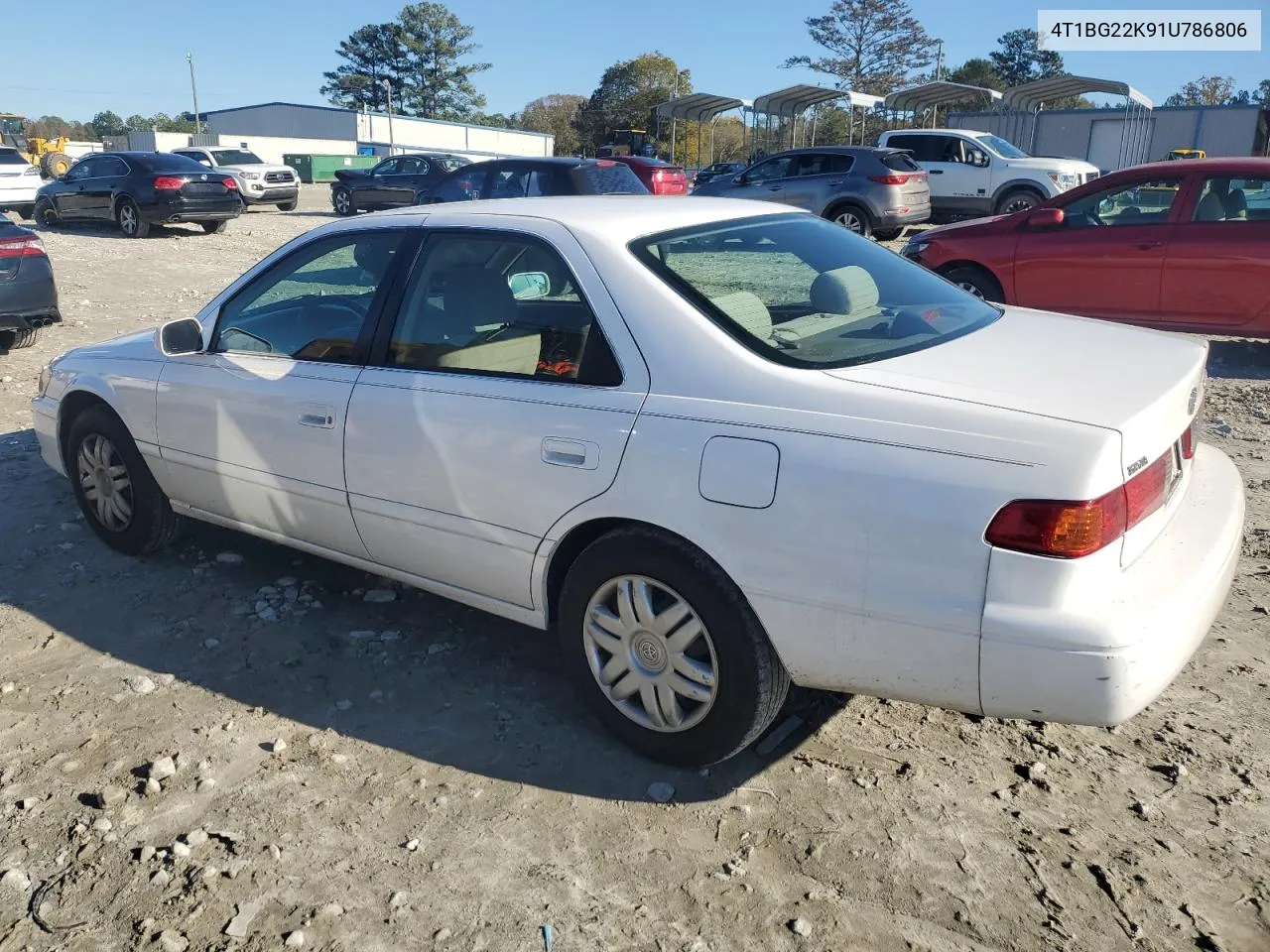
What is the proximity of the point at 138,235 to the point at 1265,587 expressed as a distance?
18.2m

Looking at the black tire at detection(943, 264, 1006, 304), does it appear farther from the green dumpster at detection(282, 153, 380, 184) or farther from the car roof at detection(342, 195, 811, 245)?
the green dumpster at detection(282, 153, 380, 184)

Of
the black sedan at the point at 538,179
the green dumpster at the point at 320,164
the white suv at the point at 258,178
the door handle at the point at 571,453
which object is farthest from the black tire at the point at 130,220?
the green dumpster at the point at 320,164

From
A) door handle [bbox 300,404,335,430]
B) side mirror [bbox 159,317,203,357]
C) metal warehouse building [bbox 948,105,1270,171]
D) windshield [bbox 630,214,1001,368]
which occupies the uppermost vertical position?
metal warehouse building [bbox 948,105,1270,171]

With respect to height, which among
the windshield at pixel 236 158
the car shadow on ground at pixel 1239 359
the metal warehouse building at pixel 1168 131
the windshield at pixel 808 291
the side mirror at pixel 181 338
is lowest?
the car shadow on ground at pixel 1239 359

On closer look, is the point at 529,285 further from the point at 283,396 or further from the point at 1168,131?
the point at 1168,131

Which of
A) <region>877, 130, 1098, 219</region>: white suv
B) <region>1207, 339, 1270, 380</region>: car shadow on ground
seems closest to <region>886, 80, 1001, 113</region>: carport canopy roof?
<region>877, 130, 1098, 219</region>: white suv

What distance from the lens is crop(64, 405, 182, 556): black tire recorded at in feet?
14.8

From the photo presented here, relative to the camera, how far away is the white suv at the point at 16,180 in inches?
761

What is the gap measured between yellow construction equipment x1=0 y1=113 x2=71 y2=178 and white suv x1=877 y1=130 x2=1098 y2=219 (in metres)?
27.8

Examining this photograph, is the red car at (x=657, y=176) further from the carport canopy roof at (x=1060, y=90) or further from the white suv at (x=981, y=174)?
the carport canopy roof at (x=1060, y=90)

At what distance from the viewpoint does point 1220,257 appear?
25.6 feet

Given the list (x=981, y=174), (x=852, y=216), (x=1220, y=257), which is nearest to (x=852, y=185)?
(x=852, y=216)

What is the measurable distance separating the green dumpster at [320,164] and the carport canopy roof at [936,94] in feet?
78.7

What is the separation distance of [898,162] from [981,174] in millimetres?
3654
